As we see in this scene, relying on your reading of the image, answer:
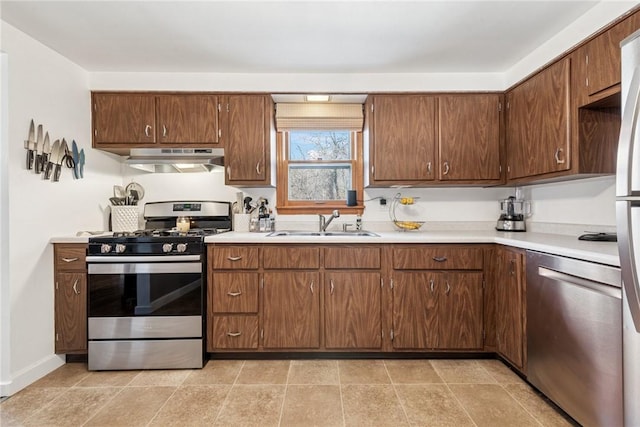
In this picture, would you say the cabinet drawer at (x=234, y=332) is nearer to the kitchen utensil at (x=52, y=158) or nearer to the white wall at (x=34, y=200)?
the white wall at (x=34, y=200)

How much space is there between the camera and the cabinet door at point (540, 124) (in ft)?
6.86

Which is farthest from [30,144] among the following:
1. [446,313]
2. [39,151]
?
[446,313]

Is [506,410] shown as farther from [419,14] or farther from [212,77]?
[212,77]

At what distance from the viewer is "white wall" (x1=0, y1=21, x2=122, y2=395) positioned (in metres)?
2.09

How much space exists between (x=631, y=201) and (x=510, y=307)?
122cm

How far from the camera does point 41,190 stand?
230 centimetres

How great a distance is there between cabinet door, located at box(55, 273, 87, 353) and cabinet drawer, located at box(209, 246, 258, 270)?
0.97 metres

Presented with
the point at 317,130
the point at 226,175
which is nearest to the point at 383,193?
the point at 317,130

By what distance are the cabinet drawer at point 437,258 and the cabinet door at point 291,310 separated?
662 millimetres

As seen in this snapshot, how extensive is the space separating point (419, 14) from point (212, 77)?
1.75 m

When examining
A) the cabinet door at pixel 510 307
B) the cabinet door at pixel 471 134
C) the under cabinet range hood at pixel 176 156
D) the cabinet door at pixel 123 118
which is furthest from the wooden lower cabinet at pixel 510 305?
the cabinet door at pixel 123 118

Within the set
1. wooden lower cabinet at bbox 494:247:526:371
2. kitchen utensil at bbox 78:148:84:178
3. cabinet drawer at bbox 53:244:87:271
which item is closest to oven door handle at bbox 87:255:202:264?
cabinet drawer at bbox 53:244:87:271

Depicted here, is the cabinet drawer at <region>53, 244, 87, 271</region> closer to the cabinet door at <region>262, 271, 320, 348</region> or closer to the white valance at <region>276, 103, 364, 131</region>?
the cabinet door at <region>262, 271, 320, 348</region>

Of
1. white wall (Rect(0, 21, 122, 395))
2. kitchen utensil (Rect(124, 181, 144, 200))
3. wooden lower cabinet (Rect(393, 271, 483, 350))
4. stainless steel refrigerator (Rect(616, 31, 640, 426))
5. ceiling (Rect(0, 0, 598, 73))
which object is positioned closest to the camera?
stainless steel refrigerator (Rect(616, 31, 640, 426))
